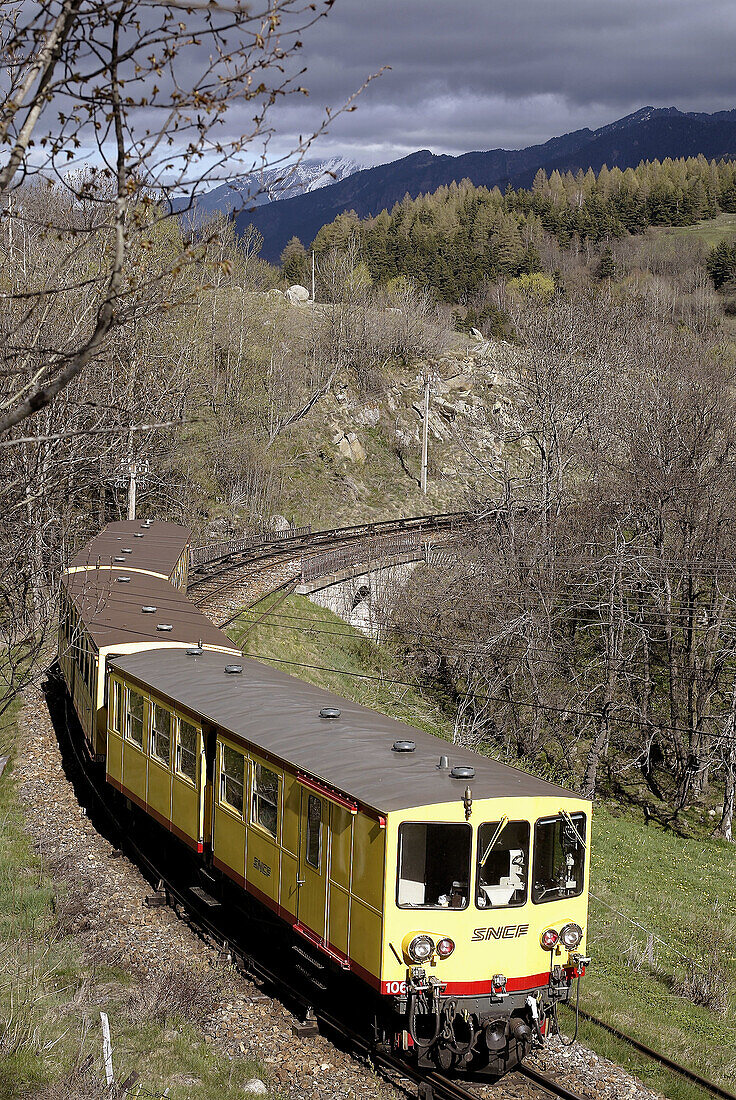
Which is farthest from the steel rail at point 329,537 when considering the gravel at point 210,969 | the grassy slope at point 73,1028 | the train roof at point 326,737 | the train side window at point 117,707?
the grassy slope at point 73,1028

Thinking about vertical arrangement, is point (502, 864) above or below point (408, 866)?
below

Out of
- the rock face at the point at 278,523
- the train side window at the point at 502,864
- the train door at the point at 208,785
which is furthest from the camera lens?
the rock face at the point at 278,523

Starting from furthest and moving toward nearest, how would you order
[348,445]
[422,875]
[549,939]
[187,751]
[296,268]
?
1. [296,268]
2. [348,445]
3. [187,751]
4. [549,939]
5. [422,875]

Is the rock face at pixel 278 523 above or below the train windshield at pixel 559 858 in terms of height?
below

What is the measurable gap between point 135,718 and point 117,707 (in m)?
0.80

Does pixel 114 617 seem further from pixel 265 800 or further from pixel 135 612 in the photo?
pixel 265 800

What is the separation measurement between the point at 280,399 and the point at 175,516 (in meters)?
13.5

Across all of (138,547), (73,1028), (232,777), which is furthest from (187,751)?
(138,547)

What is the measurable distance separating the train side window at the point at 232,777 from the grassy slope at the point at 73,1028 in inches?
82.6

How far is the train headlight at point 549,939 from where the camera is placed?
29.1 ft

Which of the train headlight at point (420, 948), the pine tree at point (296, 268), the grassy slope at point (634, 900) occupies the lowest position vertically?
the grassy slope at point (634, 900)

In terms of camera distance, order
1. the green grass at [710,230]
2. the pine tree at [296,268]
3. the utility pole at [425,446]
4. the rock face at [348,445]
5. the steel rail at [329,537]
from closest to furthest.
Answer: the steel rail at [329,537], the rock face at [348,445], the utility pole at [425,446], the pine tree at [296,268], the green grass at [710,230]

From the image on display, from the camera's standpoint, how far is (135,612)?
17078 millimetres

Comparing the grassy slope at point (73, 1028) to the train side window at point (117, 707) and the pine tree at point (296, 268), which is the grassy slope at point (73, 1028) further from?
the pine tree at point (296, 268)
